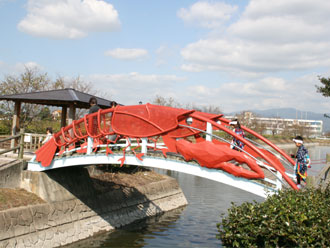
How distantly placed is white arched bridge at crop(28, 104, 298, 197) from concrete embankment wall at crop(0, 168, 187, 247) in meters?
1.01

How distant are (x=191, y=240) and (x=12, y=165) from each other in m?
6.51

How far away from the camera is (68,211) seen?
1180 cm

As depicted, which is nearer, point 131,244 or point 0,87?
point 131,244

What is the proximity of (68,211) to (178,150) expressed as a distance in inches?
193

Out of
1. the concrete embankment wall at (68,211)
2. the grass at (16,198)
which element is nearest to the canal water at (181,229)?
the concrete embankment wall at (68,211)

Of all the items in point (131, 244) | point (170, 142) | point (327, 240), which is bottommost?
point (131, 244)

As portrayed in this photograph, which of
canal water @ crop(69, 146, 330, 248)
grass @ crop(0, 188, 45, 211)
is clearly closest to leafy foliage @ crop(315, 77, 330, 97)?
canal water @ crop(69, 146, 330, 248)

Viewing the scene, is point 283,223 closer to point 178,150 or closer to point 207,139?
point 207,139

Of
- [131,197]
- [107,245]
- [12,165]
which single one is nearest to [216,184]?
[131,197]

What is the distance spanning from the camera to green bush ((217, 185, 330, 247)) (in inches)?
235

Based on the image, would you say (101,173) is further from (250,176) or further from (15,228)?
(250,176)

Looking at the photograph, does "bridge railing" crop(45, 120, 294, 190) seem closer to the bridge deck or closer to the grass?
the bridge deck

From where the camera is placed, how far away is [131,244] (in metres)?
12.1

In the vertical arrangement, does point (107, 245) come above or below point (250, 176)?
below
